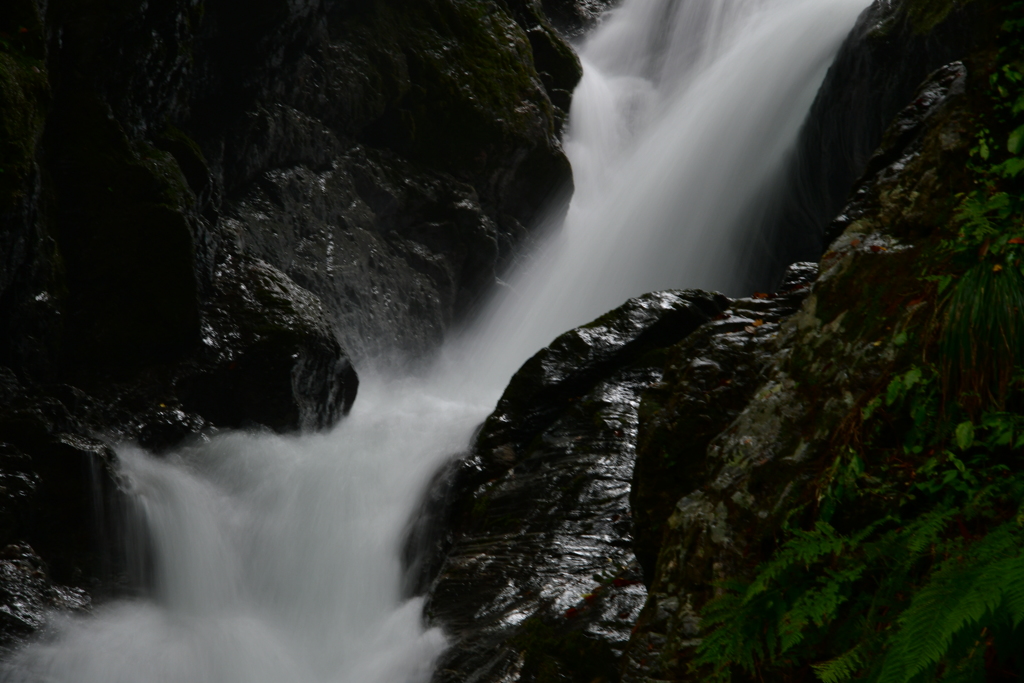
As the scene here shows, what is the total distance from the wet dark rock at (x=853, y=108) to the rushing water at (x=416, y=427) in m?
0.59

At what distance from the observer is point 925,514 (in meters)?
2.19

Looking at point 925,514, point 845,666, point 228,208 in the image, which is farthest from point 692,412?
point 228,208

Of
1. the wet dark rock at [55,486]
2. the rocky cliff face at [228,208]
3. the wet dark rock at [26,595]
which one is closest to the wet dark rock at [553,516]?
the wet dark rock at [55,486]

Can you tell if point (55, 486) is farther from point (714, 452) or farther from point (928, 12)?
point (928, 12)

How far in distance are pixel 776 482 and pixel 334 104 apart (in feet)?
34.6

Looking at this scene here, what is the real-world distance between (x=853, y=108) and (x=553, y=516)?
795cm

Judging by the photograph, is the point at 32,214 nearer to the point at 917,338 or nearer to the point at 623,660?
the point at 623,660

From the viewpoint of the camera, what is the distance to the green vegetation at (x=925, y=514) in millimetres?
1765

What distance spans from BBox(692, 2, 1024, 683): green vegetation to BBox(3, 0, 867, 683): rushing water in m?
3.36

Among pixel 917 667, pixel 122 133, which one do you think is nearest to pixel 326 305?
pixel 122 133

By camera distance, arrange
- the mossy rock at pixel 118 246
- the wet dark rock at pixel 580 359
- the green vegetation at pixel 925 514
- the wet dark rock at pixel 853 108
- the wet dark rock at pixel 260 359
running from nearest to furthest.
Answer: the green vegetation at pixel 925 514, the wet dark rock at pixel 580 359, the mossy rock at pixel 118 246, the wet dark rock at pixel 260 359, the wet dark rock at pixel 853 108

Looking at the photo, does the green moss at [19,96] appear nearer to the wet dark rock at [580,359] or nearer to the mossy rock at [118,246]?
the mossy rock at [118,246]

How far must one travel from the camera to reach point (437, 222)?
12836mm

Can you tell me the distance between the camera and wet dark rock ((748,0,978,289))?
8.80 metres
